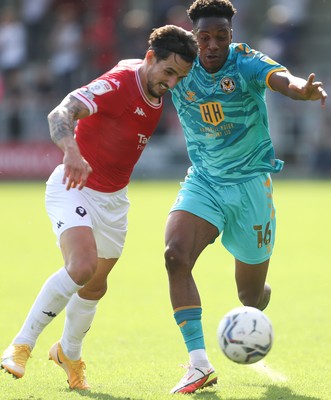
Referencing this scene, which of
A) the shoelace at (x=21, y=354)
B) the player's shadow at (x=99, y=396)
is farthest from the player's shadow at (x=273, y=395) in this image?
the shoelace at (x=21, y=354)

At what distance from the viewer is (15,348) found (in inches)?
254

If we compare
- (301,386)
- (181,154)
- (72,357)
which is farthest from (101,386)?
(181,154)

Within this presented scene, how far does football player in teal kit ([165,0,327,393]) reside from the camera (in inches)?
275

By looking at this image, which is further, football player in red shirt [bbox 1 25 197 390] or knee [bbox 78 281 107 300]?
knee [bbox 78 281 107 300]

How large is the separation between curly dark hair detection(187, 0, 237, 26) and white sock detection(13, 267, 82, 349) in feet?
7.29

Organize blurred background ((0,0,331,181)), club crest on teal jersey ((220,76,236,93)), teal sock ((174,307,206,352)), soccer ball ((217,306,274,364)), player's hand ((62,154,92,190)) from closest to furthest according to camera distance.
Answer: player's hand ((62,154,92,190)), soccer ball ((217,306,274,364)), teal sock ((174,307,206,352)), club crest on teal jersey ((220,76,236,93)), blurred background ((0,0,331,181))

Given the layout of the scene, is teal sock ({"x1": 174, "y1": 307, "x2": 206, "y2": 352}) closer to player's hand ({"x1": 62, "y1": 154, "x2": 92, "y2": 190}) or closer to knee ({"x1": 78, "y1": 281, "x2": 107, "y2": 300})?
knee ({"x1": 78, "y1": 281, "x2": 107, "y2": 300})

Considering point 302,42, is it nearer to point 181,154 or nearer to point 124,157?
point 181,154

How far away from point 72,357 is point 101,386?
345mm

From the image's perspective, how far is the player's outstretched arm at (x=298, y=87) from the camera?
6305 mm

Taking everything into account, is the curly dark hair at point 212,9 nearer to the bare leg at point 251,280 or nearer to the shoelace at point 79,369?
the bare leg at point 251,280

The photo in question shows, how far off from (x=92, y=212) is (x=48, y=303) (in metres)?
0.77

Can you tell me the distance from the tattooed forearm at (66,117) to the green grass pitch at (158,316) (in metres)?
A: 1.75

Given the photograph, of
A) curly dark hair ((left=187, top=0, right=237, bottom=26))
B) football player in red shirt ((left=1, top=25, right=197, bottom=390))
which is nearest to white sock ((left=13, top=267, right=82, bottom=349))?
football player in red shirt ((left=1, top=25, right=197, bottom=390))
